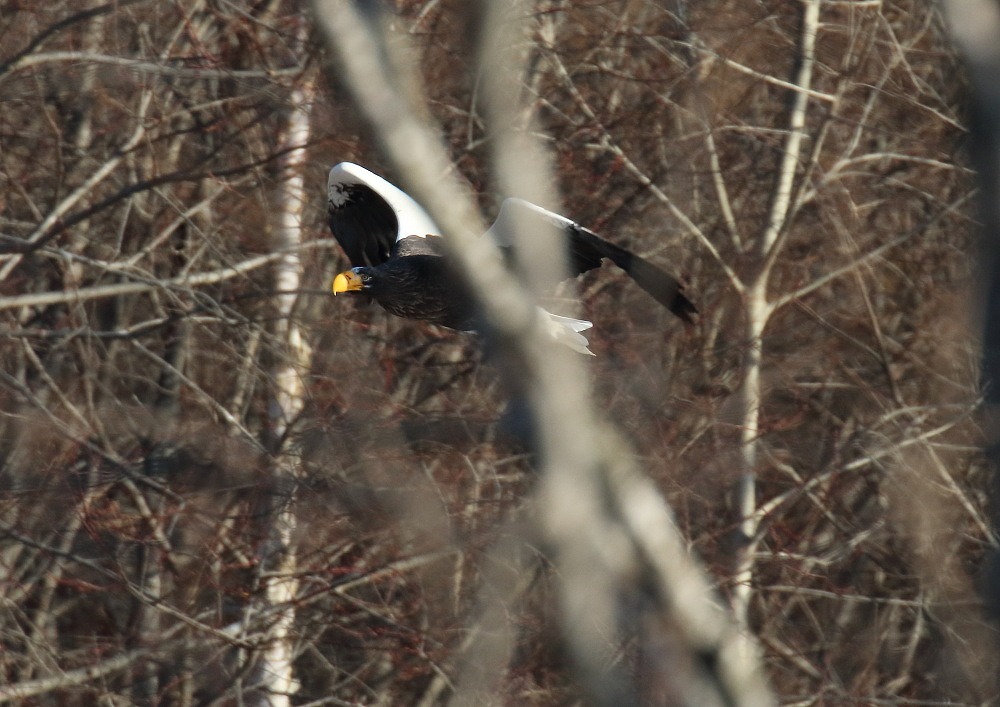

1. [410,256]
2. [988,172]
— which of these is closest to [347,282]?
[410,256]

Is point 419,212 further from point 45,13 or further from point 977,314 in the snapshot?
point 977,314

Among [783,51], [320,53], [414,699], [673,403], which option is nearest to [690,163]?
[783,51]

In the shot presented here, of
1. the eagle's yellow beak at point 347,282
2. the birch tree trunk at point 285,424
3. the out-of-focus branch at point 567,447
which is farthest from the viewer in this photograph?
the birch tree trunk at point 285,424

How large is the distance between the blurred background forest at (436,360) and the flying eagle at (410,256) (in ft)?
1.33

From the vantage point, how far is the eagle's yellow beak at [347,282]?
17.9 feet

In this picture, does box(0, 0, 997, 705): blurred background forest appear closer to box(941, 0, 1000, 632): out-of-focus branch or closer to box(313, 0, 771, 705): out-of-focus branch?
box(313, 0, 771, 705): out-of-focus branch

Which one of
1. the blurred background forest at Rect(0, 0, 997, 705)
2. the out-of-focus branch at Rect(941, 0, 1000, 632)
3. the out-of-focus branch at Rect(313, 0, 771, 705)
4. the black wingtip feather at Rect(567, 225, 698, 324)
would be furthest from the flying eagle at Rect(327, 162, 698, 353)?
the out-of-focus branch at Rect(941, 0, 1000, 632)

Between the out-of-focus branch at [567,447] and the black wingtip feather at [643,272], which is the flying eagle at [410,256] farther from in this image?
the out-of-focus branch at [567,447]

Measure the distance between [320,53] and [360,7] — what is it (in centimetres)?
441

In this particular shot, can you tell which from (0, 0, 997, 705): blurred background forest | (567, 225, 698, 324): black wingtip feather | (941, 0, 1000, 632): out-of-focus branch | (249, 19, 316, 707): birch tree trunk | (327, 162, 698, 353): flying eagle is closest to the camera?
(941, 0, 1000, 632): out-of-focus branch

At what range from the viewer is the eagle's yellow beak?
5.46m

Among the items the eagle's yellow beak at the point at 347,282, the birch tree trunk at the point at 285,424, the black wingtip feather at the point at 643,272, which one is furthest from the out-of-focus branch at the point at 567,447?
the birch tree trunk at the point at 285,424

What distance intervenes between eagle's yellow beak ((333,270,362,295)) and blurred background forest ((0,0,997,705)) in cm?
53

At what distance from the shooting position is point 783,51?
741 cm
